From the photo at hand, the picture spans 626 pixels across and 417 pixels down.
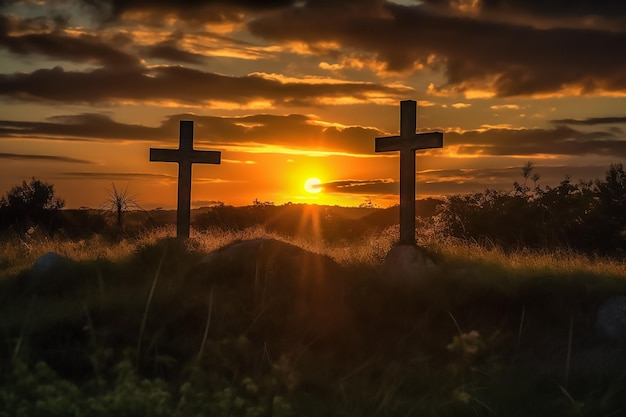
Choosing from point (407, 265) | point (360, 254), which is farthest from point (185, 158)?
point (407, 265)

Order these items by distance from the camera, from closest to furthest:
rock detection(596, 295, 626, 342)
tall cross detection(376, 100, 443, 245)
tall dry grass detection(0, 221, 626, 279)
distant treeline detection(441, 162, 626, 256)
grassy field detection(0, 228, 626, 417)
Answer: grassy field detection(0, 228, 626, 417) → rock detection(596, 295, 626, 342) → tall dry grass detection(0, 221, 626, 279) → tall cross detection(376, 100, 443, 245) → distant treeline detection(441, 162, 626, 256)

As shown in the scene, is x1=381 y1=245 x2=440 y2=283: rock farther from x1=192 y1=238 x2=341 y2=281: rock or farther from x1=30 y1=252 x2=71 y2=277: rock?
x1=30 y1=252 x2=71 y2=277: rock

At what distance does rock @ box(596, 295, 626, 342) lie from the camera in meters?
12.4

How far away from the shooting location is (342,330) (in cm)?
1205

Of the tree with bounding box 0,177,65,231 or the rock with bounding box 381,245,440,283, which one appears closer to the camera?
the rock with bounding box 381,245,440,283

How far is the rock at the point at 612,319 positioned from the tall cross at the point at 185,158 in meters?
10.5

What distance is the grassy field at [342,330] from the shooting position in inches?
341

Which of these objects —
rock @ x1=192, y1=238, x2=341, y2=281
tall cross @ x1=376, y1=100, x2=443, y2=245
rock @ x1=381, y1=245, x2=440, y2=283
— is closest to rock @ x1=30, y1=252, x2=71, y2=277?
rock @ x1=192, y1=238, x2=341, y2=281

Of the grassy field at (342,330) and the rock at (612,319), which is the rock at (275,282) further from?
the rock at (612,319)

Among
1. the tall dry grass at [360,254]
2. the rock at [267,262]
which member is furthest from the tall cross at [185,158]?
the rock at [267,262]

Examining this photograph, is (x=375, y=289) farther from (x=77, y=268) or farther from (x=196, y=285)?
(x=77, y=268)

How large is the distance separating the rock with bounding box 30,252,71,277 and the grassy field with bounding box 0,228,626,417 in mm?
378

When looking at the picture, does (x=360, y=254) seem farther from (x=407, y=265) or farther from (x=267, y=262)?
(x=267, y=262)

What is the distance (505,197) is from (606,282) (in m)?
13.5
